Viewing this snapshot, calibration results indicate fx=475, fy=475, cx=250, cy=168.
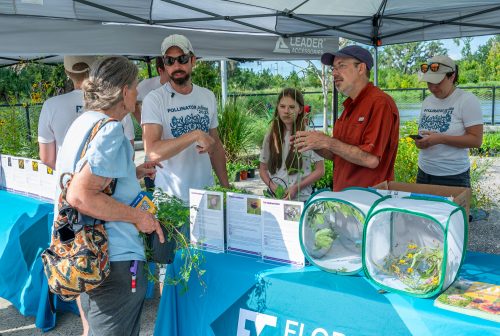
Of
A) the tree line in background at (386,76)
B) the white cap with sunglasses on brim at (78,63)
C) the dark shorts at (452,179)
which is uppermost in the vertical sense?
the tree line in background at (386,76)

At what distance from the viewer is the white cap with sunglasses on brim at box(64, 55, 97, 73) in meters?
2.68

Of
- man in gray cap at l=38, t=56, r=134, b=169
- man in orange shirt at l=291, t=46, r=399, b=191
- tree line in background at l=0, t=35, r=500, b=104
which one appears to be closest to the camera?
man in orange shirt at l=291, t=46, r=399, b=191

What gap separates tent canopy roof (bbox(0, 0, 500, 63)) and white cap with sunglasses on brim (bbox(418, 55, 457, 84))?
2.89 ft

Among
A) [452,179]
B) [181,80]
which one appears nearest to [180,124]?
[181,80]

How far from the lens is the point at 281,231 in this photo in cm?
177

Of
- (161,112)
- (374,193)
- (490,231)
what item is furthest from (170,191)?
(490,231)

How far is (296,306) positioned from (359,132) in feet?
2.74

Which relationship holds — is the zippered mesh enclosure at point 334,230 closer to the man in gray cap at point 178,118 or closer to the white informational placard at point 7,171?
the man in gray cap at point 178,118

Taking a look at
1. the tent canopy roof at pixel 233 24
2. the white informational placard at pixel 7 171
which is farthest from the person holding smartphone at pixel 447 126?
the white informational placard at pixel 7 171

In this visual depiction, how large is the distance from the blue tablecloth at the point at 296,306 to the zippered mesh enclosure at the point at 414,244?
62 millimetres

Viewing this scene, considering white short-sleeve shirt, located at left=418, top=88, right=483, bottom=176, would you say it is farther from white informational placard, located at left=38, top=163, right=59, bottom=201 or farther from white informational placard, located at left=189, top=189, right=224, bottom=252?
white informational placard, located at left=38, top=163, right=59, bottom=201

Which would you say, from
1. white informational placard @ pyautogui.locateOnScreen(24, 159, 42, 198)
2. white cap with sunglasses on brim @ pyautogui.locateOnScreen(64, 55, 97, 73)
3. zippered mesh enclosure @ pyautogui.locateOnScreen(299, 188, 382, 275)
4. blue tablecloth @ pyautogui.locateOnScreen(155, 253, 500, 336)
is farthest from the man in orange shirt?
white informational placard @ pyautogui.locateOnScreen(24, 159, 42, 198)

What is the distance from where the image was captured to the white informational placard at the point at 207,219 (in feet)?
6.26

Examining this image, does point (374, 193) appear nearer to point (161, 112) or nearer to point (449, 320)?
point (449, 320)
